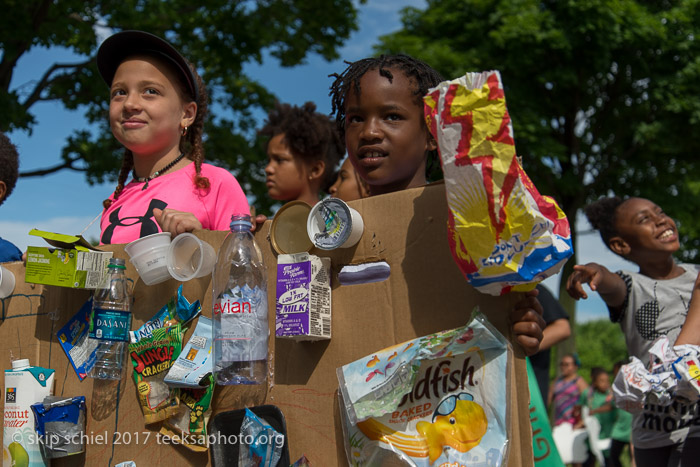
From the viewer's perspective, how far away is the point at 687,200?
12.0 meters

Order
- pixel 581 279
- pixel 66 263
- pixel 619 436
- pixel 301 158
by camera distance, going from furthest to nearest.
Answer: pixel 619 436, pixel 301 158, pixel 581 279, pixel 66 263

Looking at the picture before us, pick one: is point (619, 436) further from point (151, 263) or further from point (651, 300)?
point (151, 263)

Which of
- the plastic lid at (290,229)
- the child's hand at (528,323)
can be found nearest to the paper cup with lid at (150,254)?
the plastic lid at (290,229)

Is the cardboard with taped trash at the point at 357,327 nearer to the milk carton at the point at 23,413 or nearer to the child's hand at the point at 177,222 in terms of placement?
the child's hand at the point at 177,222

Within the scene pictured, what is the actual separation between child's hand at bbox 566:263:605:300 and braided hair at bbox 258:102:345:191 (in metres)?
2.01

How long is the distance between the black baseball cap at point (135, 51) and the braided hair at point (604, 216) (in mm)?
2426

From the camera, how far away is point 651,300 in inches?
123

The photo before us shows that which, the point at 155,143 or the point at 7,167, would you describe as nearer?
the point at 155,143

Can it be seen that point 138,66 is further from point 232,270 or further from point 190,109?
point 232,270

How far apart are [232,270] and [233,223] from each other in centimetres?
14

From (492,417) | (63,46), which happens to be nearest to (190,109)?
(492,417)

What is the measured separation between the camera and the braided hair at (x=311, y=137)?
414 centimetres

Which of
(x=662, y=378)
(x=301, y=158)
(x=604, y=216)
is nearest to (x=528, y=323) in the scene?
(x=662, y=378)

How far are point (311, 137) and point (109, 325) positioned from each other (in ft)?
7.71
